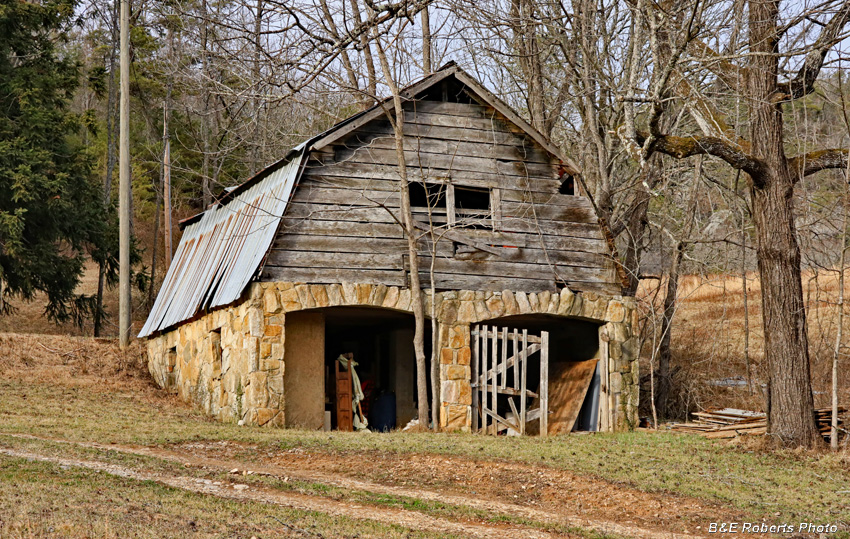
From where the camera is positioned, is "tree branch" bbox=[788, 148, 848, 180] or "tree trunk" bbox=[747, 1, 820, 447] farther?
"tree branch" bbox=[788, 148, 848, 180]

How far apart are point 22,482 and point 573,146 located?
699 inches

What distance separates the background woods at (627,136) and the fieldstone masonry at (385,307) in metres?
0.93

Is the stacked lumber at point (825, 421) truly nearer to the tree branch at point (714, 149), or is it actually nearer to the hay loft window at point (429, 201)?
the tree branch at point (714, 149)

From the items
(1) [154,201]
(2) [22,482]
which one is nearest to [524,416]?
(2) [22,482]

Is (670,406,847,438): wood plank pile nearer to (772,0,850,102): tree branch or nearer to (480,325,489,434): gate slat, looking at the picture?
(480,325,489,434): gate slat

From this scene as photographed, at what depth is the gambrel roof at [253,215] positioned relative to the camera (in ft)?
54.3

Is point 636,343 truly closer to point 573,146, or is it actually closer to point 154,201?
point 573,146

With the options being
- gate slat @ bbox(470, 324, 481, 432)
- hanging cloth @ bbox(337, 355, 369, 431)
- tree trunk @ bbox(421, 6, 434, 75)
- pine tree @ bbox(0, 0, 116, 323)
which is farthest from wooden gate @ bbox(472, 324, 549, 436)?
pine tree @ bbox(0, 0, 116, 323)

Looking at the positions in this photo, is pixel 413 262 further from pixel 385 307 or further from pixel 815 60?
pixel 815 60

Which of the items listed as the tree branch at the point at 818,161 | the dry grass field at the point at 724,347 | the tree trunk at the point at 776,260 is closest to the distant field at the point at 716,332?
the dry grass field at the point at 724,347

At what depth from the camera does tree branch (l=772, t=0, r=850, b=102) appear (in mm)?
13547

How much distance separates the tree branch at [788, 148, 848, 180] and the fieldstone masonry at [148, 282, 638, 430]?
4.15 m

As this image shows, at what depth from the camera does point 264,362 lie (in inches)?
630

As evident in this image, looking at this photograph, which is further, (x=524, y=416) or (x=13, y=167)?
(x=13, y=167)
